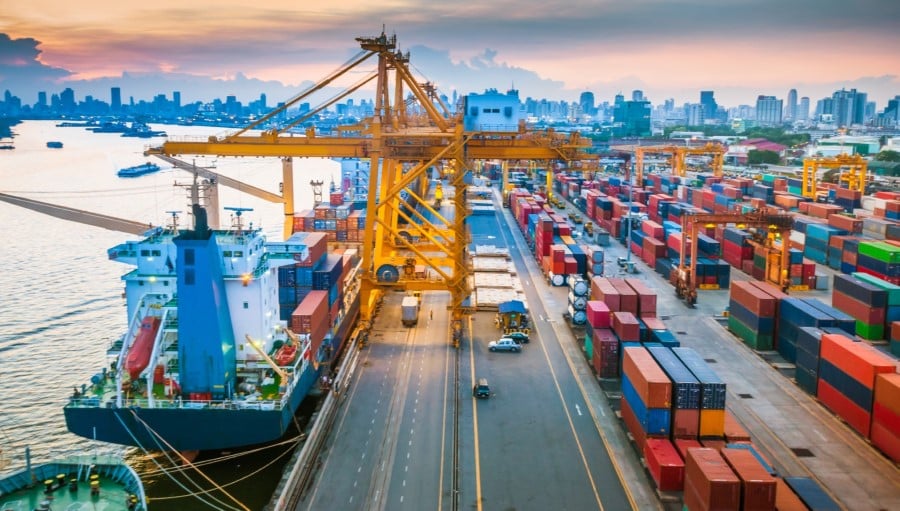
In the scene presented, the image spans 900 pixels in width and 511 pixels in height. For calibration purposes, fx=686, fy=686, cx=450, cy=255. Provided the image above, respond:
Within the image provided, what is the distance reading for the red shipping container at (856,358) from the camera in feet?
71.8

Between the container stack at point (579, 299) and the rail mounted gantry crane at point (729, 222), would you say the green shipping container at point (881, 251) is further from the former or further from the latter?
the container stack at point (579, 299)

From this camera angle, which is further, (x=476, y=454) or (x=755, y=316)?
(x=755, y=316)

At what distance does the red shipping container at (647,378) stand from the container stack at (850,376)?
6741mm

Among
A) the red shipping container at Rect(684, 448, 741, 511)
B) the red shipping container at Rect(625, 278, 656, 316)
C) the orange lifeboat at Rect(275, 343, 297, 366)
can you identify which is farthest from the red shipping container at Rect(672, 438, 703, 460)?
the orange lifeboat at Rect(275, 343, 297, 366)

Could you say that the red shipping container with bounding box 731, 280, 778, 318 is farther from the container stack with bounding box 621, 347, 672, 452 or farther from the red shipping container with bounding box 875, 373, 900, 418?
the container stack with bounding box 621, 347, 672, 452

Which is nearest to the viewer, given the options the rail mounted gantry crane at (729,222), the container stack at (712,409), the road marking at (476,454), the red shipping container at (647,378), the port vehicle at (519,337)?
the road marking at (476,454)

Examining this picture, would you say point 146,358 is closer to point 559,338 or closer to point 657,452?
point 657,452

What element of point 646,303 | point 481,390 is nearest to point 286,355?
point 481,390

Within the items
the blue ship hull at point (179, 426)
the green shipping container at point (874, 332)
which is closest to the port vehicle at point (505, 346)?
the blue ship hull at point (179, 426)

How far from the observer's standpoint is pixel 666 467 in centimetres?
1870

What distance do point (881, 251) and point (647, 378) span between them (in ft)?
94.3

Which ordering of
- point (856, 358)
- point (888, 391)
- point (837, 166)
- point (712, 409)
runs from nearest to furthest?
point (712, 409) < point (888, 391) < point (856, 358) < point (837, 166)

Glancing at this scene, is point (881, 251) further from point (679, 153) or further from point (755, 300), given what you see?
point (679, 153)

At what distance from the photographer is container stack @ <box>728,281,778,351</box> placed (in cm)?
3144
